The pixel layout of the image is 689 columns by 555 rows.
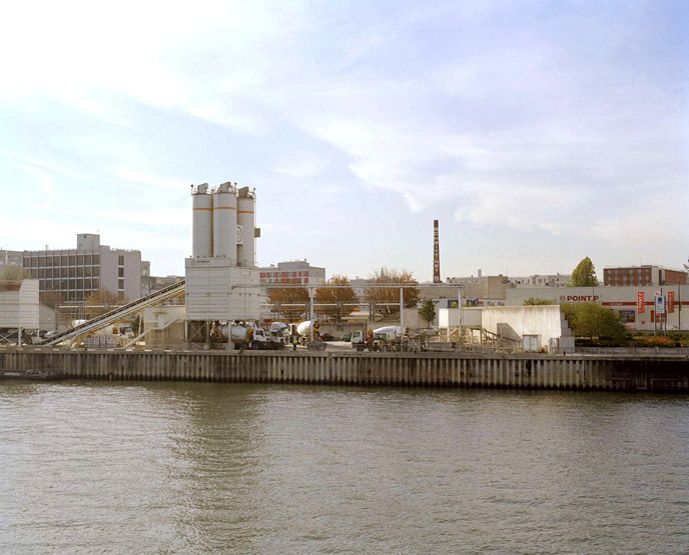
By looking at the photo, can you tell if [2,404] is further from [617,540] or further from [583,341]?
[583,341]

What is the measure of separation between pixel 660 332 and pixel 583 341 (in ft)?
59.5

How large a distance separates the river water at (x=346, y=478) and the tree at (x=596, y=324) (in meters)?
27.3

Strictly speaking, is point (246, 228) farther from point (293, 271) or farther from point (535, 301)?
point (293, 271)

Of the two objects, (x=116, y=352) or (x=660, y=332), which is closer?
(x=116, y=352)

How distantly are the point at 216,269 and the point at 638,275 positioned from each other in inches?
5930

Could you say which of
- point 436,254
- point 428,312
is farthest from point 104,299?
point 428,312

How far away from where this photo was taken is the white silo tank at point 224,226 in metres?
69.5

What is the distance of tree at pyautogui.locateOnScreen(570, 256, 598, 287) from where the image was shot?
145250 millimetres

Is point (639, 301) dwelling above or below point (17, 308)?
above

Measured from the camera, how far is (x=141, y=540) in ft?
74.3

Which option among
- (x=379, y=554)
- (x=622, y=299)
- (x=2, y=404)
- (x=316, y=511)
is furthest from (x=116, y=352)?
(x=622, y=299)

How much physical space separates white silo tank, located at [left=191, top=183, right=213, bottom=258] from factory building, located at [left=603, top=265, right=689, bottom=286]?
134m

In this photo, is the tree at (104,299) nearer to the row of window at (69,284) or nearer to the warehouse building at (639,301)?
the row of window at (69,284)

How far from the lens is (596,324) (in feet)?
245
